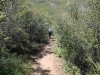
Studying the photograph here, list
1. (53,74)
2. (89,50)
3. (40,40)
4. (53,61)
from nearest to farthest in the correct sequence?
(89,50)
(53,74)
(53,61)
(40,40)

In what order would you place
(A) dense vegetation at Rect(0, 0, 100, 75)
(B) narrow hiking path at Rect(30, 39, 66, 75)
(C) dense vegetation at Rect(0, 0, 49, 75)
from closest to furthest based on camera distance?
(A) dense vegetation at Rect(0, 0, 100, 75)
(C) dense vegetation at Rect(0, 0, 49, 75)
(B) narrow hiking path at Rect(30, 39, 66, 75)

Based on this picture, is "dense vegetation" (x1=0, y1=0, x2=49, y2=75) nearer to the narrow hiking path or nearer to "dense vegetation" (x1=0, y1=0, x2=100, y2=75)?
"dense vegetation" (x1=0, y1=0, x2=100, y2=75)

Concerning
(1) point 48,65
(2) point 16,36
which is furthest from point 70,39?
(2) point 16,36

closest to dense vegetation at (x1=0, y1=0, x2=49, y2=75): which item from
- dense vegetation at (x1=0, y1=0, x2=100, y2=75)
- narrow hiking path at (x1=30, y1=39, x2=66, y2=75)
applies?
dense vegetation at (x1=0, y1=0, x2=100, y2=75)

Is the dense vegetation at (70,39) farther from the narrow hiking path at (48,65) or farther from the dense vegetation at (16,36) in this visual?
the narrow hiking path at (48,65)

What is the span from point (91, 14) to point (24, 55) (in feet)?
27.4

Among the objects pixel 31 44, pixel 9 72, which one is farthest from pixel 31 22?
pixel 9 72

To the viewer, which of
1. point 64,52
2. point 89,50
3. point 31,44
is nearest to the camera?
point 89,50

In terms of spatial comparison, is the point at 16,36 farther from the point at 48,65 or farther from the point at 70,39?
the point at 70,39

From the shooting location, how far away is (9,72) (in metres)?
11.5

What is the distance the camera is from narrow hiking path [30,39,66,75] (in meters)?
14.5

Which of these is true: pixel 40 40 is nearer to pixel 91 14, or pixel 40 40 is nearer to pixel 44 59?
pixel 44 59

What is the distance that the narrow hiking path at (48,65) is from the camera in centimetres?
1446

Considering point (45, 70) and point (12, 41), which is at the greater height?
point (12, 41)
